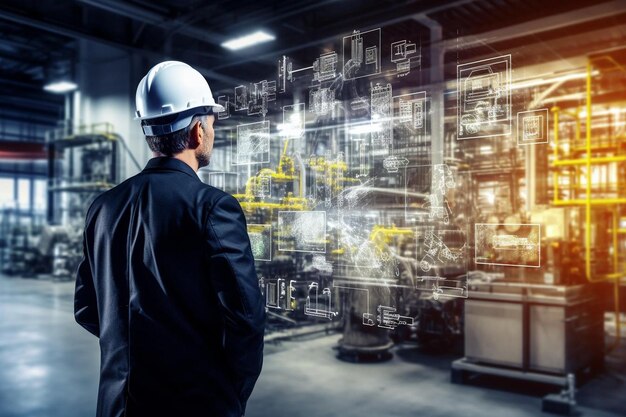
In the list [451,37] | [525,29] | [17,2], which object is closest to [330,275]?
[451,37]

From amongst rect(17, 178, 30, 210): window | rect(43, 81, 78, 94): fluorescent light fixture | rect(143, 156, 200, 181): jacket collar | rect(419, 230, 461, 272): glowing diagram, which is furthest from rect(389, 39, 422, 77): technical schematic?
rect(17, 178, 30, 210): window

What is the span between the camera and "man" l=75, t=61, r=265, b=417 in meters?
1.30

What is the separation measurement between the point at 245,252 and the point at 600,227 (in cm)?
498

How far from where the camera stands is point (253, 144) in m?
3.03

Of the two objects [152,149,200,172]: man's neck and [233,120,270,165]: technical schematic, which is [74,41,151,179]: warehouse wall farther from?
[152,149,200,172]: man's neck

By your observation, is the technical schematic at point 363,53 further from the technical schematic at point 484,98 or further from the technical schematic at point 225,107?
the technical schematic at point 225,107

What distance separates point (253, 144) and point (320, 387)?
190 centimetres

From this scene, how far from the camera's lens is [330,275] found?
273cm

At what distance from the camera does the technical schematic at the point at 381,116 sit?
2514 mm

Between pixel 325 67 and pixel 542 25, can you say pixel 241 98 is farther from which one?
pixel 542 25

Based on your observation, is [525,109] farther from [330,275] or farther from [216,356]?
[216,356]

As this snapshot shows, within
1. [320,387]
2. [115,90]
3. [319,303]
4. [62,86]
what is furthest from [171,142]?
[62,86]

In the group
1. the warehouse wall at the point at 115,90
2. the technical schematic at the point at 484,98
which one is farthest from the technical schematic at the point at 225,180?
the technical schematic at the point at 484,98

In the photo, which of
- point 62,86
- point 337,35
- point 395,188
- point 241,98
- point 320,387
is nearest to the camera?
point 395,188
